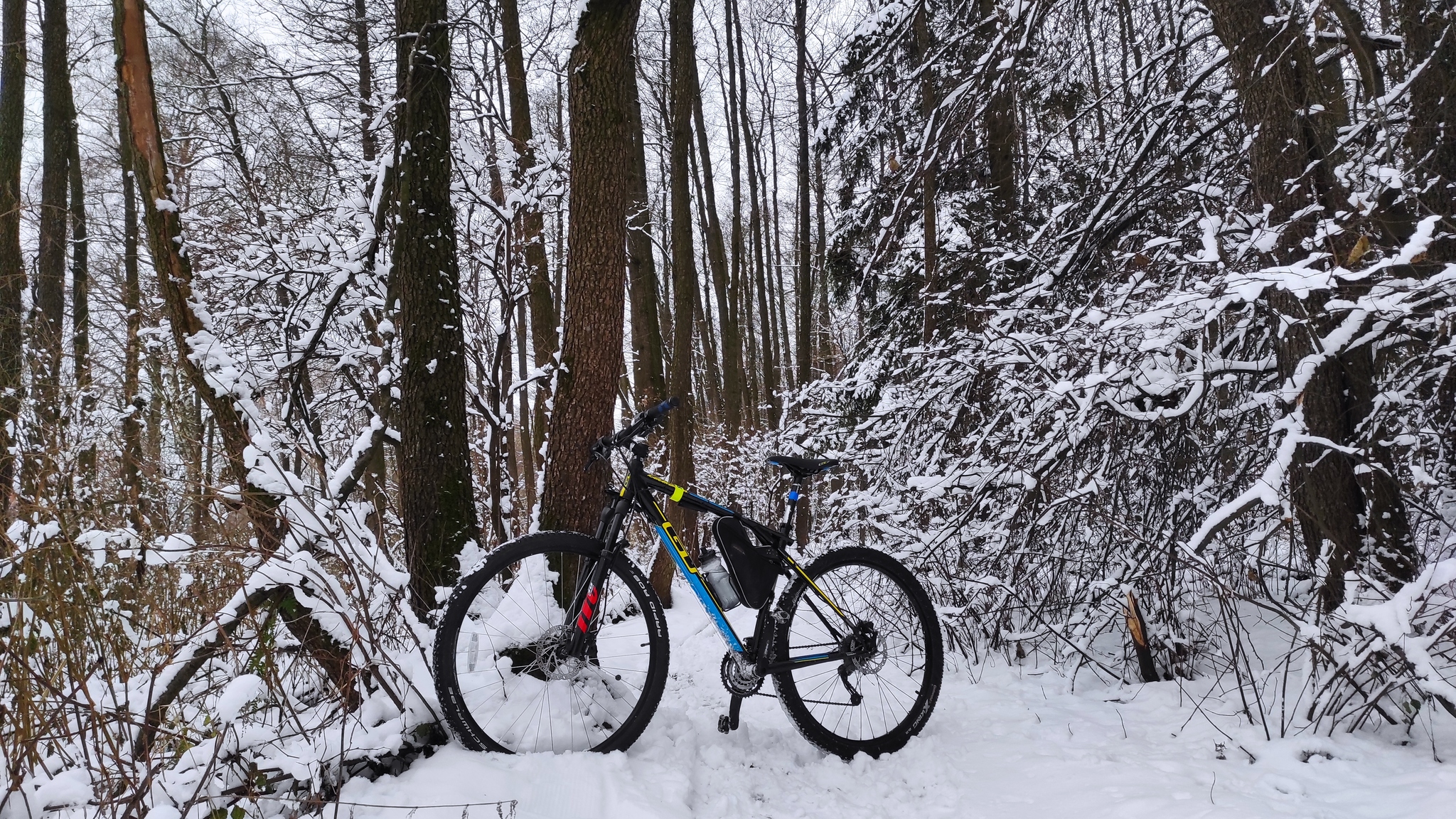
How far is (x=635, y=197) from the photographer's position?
26.7 feet

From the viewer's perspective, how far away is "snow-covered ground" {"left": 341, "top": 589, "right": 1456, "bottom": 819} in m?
2.12

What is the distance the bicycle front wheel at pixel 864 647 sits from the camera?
293cm

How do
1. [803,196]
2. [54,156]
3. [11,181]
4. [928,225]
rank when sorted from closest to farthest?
[928,225], [11,181], [54,156], [803,196]

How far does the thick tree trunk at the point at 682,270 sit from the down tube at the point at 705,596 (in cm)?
383

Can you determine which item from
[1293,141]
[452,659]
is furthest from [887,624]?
[1293,141]

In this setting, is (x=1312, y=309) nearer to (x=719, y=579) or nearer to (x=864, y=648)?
(x=864, y=648)

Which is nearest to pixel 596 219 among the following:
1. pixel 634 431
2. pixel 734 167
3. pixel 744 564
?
pixel 634 431

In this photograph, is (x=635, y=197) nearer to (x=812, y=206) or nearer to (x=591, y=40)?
(x=591, y=40)

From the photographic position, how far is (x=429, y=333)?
3580mm

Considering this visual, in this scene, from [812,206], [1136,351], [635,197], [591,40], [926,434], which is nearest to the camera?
[1136,351]

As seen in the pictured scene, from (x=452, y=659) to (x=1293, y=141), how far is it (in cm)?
332

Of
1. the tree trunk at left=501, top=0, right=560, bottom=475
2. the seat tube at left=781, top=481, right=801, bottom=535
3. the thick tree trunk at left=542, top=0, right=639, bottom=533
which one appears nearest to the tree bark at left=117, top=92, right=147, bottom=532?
the thick tree trunk at left=542, top=0, right=639, bottom=533

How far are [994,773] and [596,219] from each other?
8.90 ft

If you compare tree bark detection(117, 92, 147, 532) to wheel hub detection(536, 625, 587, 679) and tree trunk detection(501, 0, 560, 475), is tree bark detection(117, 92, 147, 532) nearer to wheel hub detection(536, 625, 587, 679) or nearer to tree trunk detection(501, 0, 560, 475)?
wheel hub detection(536, 625, 587, 679)
